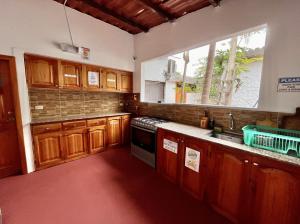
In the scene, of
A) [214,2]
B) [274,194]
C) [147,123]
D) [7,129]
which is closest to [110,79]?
[147,123]

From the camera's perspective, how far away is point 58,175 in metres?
2.44

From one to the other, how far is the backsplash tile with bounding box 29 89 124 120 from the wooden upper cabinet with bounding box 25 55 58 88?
34cm

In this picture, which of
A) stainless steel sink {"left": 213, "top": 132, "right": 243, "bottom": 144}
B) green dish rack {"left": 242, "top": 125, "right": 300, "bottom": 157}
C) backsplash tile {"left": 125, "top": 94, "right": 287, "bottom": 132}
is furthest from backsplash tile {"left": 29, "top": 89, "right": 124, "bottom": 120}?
green dish rack {"left": 242, "top": 125, "right": 300, "bottom": 157}

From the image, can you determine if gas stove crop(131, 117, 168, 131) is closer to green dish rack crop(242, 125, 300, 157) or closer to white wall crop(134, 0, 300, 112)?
green dish rack crop(242, 125, 300, 157)

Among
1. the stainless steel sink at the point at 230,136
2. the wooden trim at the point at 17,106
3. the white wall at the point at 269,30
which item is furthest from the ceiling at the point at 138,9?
the stainless steel sink at the point at 230,136

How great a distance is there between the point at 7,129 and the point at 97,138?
1.51 m

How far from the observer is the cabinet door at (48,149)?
2521 millimetres

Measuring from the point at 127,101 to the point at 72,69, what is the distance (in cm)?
170

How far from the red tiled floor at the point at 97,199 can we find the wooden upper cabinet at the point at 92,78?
169cm

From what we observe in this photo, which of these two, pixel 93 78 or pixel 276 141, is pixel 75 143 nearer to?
pixel 93 78

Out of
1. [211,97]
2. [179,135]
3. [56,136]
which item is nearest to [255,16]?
[179,135]

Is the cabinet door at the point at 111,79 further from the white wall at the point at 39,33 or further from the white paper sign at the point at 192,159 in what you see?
the white paper sign at the point at 192,159

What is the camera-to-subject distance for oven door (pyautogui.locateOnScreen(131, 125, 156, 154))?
2.66m

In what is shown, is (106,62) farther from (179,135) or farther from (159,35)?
(179,135)
